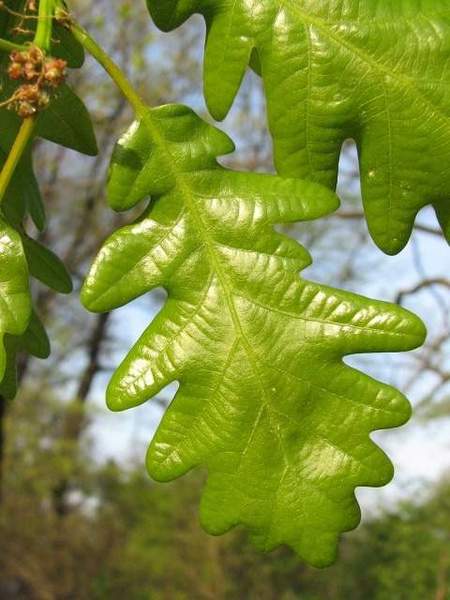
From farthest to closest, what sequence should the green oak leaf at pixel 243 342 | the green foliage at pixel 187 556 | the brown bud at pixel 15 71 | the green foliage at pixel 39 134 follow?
the green foliage at pixel 187 556 < the green foliage at pixel 39 134 < the green oak leaf at pixel 243 342 < the brown bud at pixel 15 71

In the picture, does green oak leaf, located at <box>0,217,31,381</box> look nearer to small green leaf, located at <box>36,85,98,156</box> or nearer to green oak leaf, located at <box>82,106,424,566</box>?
green oak leaf, located at <box>82,106,424,566</box>

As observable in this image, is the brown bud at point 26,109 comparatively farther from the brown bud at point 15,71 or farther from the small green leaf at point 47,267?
the small green leaf at point 47,267

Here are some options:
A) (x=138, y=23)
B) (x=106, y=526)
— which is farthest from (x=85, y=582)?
(x=138, y=23)

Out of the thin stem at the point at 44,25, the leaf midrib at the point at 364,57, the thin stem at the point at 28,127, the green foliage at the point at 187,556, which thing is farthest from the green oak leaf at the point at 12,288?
the green foliage at the point at 187,556

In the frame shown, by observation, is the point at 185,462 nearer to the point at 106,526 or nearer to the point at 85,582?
the point at 85,582

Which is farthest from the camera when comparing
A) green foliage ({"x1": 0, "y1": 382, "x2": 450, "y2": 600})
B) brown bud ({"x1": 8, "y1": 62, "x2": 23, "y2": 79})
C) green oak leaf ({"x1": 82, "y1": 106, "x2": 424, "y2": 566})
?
green foliage ({"x1": 0, "y1": 382, "x2": 450, "y2": 600})

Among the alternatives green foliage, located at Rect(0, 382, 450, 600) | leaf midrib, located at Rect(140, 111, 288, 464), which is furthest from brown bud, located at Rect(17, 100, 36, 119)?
green foliage, located at Rect(0, 382, 450, 600)
